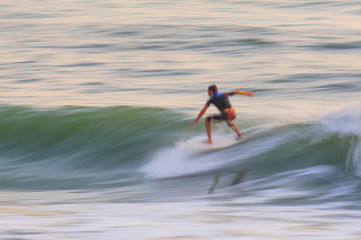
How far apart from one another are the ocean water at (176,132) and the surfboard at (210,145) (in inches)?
6.9

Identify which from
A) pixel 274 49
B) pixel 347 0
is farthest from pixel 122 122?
pixel 347 0

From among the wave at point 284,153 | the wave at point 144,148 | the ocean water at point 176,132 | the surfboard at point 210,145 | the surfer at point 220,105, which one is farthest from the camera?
Answer: the surfboard at point 210,145

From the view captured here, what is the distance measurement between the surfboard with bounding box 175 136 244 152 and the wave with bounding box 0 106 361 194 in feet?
0.48

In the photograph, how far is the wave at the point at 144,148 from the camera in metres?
10.2

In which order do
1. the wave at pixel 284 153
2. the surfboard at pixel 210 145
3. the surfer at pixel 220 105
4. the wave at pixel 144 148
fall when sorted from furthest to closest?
the surfboard at pixel 210 145
the wave at pixel 144 148
the wave at pixel 284 153
the surfer at pixel 220 105

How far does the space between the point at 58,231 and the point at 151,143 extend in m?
7.12

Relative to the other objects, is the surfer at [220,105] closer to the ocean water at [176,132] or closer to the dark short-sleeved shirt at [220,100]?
the dark short-sleeved shirt at [220,100]

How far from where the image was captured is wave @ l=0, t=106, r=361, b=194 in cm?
1020

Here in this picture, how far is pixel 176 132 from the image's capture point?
44.1 ft

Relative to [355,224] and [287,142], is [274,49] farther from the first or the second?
[355,224]

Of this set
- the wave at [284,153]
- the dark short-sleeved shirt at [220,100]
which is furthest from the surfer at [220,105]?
the wave at [284,153]

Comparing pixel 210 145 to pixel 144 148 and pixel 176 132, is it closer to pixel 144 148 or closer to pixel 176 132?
pixel 144 148

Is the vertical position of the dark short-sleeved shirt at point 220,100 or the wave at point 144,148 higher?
the dark short-sleeved shirt at point 220,100

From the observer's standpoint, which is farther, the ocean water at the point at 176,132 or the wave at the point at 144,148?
the wave at the point at 144,148
